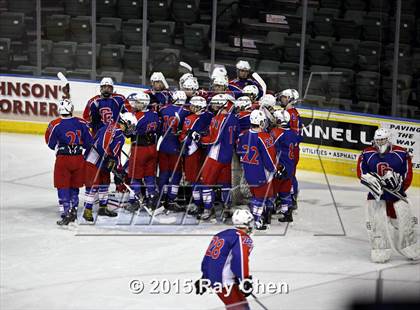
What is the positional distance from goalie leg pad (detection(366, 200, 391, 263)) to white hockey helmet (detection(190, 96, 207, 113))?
2.23 metres

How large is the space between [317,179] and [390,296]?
9622 mm

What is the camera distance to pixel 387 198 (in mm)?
8148

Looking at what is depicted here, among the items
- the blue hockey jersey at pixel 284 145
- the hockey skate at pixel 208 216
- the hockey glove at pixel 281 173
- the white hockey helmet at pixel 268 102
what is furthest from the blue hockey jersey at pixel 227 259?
the white hockey helmet at pixel 268 102

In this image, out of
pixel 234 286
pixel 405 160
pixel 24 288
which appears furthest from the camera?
pixel 405 160

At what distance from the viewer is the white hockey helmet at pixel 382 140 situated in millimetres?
8094

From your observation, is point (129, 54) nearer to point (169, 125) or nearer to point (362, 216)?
point (169, 125)

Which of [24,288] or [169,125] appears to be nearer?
[24,288]

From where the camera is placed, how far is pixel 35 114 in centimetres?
1398

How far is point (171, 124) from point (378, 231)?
2696 mm

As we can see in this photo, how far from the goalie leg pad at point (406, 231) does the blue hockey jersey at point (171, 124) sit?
2.71 m

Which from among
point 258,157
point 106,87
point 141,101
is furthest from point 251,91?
point 106,87

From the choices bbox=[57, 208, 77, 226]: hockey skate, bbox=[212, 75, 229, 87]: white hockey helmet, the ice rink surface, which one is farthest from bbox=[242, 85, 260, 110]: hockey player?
bbox=[57, 208, 77, 226]: hockey skate

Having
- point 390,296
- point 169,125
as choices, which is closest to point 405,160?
point 169,125

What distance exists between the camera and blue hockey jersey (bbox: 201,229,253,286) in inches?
222
